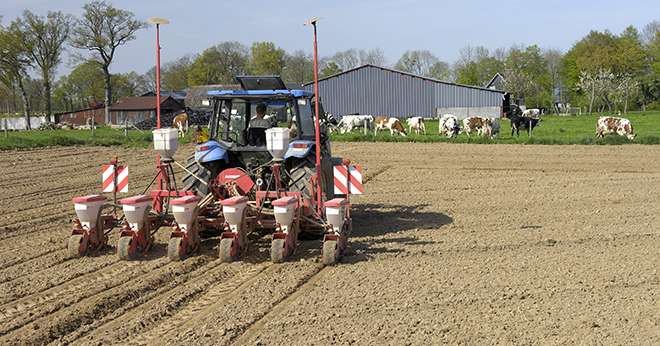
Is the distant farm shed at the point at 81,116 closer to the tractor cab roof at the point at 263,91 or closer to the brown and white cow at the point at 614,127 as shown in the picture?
the brown and white cow at the point at 614,127

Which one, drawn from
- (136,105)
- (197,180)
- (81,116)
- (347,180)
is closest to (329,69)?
(136,105)

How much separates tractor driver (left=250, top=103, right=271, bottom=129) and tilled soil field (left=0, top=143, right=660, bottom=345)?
1.59m

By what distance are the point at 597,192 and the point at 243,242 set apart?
8062mm

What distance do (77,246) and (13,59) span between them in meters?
60.2

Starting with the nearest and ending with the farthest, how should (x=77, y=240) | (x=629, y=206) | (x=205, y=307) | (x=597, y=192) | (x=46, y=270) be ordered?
(x=205, y=307) < (x=46, y=270) < (x=77, y=240) < (x=629, y=206) < (x=597, y=192)

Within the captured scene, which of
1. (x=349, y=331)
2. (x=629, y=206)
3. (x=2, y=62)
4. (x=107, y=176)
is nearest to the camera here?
(x=349, y=331)

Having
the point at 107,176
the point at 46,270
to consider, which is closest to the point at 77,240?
the point at 46,270

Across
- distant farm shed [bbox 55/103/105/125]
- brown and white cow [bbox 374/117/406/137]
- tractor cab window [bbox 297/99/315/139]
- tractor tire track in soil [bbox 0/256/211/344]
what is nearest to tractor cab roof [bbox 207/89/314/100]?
tractor cab window [bbox 297/99/315/139]

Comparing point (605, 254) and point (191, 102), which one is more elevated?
point (191, 102)

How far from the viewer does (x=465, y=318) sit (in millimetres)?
5664

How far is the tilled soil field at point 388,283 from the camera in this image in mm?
5418

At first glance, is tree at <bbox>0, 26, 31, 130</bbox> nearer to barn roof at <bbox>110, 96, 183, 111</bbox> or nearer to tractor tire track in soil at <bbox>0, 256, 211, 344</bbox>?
barn roof at <bbox>110, 96, 183, 111</bbox>

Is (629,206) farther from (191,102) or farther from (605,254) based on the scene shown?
(191,102)

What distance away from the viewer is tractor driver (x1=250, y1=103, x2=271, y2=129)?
9.62 metres
